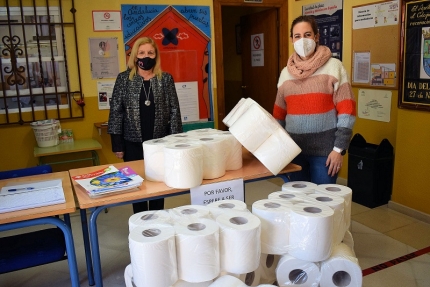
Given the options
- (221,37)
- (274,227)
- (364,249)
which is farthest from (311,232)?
(221,37)

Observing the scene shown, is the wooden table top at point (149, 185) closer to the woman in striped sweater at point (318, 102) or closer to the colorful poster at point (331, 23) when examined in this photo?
the woman in striped sweater at point (318, 102)

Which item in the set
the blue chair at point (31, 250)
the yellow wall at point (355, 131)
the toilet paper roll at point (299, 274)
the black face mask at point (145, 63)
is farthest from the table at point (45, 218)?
the yellow wall at point (355, 131)

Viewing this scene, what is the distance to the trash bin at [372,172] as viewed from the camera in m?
3.65

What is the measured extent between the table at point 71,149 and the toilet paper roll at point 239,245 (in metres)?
2.34

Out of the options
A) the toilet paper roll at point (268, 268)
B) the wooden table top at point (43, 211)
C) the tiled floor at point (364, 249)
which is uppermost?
the wooden table top at point (43, 211)

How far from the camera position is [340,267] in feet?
6.03

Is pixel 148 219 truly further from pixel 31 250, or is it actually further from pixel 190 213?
pixel 31 250

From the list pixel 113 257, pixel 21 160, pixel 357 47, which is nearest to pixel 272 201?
pixel 113 257

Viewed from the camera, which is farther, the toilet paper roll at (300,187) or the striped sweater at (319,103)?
the striped sweater at (319,103)

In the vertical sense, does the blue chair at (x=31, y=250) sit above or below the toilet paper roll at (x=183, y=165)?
Result: below

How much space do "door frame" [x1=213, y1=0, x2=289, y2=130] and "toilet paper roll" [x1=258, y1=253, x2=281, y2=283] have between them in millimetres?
2845

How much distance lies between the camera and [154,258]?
1.53 m

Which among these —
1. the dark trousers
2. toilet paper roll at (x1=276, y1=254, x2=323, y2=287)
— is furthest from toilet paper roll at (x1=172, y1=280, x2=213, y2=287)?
the dark trousers

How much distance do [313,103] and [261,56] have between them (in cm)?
316
